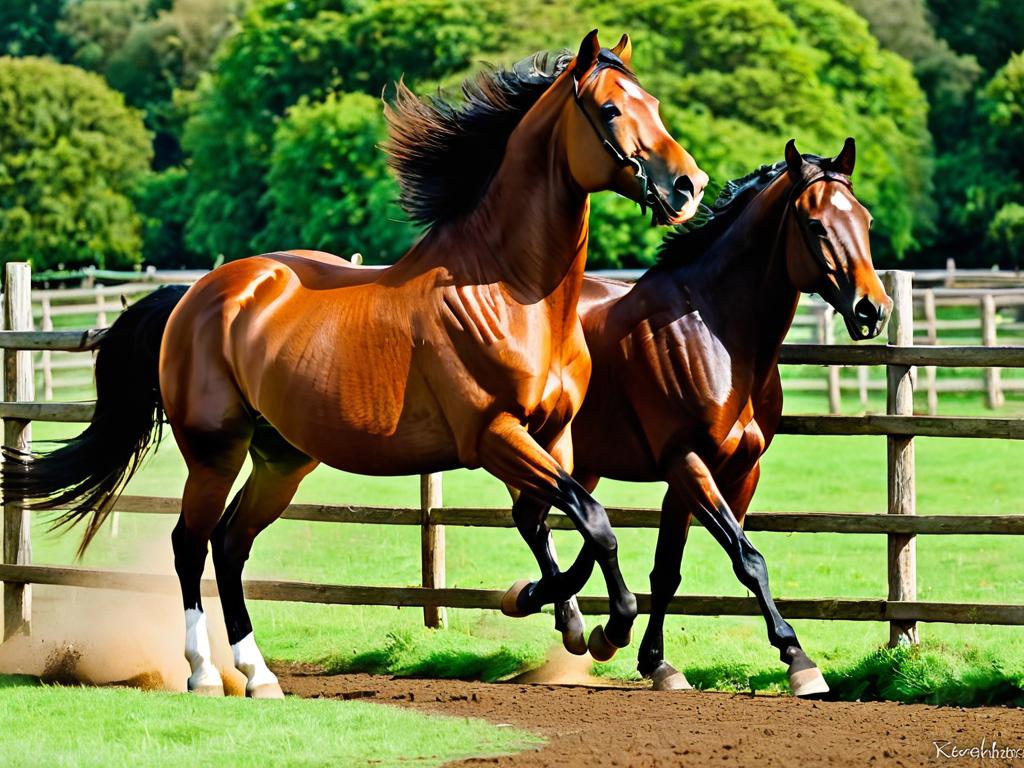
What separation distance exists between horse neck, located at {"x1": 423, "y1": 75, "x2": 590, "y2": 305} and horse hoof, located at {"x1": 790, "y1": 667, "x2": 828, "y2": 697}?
5.81 feet

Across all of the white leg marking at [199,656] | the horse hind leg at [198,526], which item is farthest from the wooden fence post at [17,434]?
the white leg marking at [199,656]

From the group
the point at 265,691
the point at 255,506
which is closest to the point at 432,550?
the point at 255,506

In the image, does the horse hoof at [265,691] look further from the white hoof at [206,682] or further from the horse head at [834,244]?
the horse head at [834,244]

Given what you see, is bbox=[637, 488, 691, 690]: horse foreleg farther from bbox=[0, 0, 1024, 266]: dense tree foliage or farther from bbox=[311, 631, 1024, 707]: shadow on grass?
bbox=[0, 0, 1024, 266]: dense tree foliage

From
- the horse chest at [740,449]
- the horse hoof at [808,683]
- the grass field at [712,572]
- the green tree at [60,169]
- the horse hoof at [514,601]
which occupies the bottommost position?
the grass field at [712,572]

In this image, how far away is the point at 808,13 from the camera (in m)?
47.1

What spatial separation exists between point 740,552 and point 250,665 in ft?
7.46

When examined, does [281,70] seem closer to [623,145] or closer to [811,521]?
[811,521]

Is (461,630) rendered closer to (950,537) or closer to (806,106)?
(950,537)

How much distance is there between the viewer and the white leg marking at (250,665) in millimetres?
6945

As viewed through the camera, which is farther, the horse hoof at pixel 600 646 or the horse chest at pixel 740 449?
the horse chest at pixel 740 449

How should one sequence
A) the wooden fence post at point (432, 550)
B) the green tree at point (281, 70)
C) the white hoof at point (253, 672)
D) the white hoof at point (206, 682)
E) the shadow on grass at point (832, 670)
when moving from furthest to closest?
the green tree at point (281, 70) < the wooden fence post at point (432, 550) < the white hoof at point (206, 682) < the white hoof at point (253, 672) < the shadow on grass at point (832, 670)

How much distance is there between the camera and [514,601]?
Answer: 6.66 meters

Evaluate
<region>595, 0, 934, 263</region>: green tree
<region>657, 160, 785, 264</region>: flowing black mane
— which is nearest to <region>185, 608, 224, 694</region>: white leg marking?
<region>657, 160, 785, 264</region>: flowing black mane
